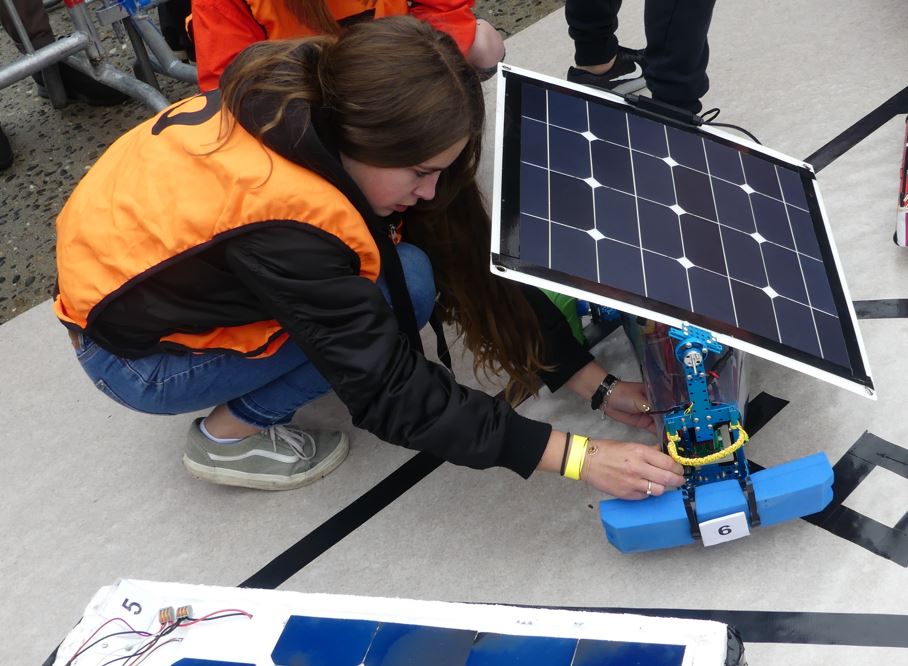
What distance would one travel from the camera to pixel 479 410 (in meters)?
1.54

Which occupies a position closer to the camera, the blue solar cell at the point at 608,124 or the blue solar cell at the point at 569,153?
the blue solar cell at the point at 569,153

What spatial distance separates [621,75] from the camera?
2789mm

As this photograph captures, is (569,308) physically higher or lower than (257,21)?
lower

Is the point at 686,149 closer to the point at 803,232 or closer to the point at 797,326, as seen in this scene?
the point at 803,232

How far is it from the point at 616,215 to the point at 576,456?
0.41 m

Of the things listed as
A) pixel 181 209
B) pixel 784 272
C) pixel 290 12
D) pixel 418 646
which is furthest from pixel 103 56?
pixel 418 646

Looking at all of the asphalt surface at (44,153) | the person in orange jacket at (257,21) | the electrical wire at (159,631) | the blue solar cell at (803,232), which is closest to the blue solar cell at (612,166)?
the blue solar cell at (803,232)

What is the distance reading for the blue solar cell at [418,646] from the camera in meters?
1.27

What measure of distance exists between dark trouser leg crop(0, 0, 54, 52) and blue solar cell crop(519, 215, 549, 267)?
2360 millimetres

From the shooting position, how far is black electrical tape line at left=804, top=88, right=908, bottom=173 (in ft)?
7.93

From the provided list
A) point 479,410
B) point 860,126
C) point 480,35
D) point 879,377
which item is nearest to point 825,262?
point 879,377

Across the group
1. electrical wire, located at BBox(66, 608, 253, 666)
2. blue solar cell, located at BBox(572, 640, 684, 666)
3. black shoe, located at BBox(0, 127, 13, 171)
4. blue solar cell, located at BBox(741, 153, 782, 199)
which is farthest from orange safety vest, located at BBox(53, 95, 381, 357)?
black shoe, located at BBox(0, 127, 13, 171)

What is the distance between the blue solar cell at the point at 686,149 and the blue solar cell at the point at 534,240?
1.33ft

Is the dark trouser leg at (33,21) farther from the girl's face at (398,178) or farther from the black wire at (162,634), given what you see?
the black wire at (162,634)
